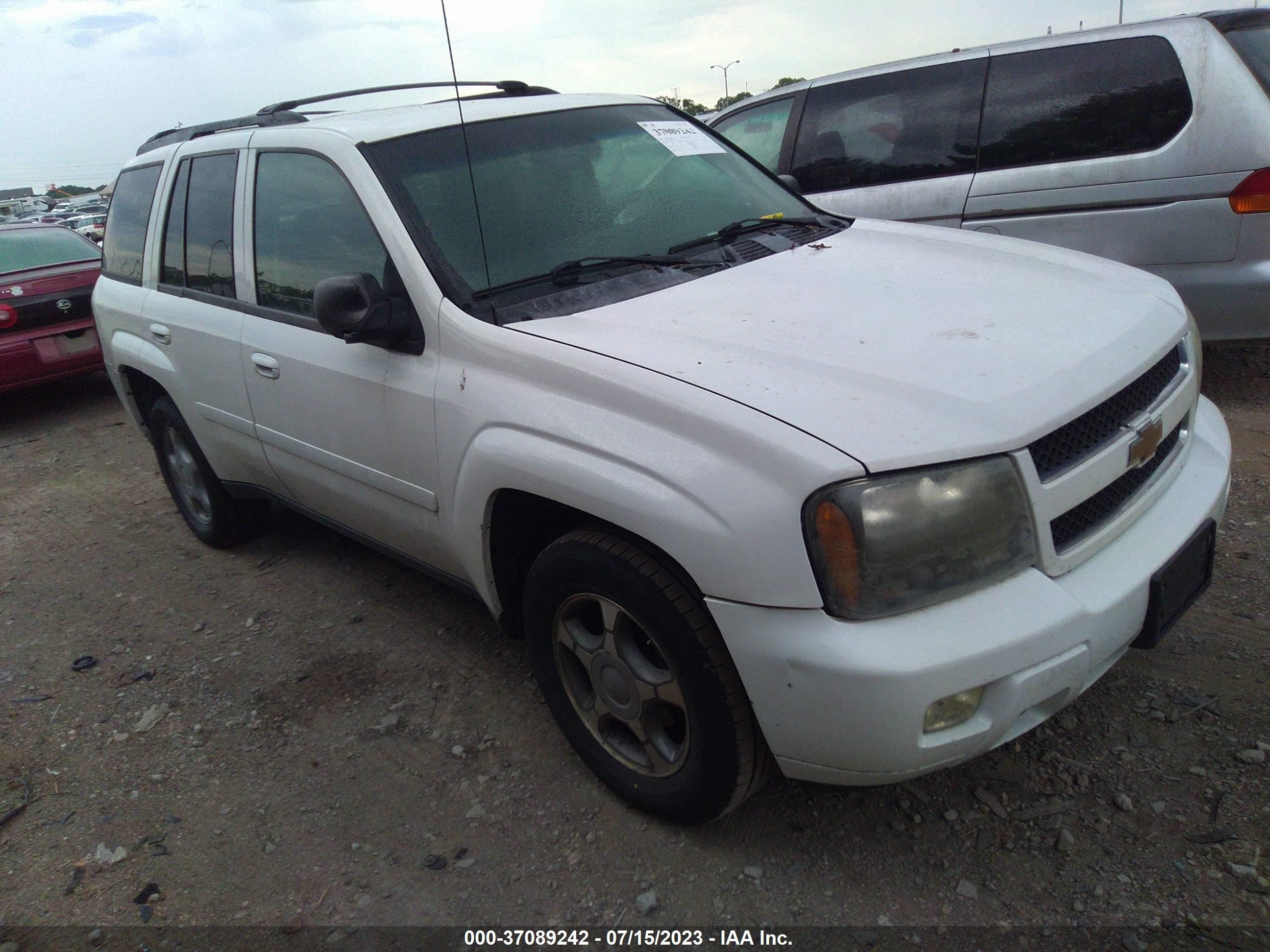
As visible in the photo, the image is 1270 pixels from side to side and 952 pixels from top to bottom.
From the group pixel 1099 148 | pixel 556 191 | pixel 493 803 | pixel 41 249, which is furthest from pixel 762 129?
pixel 41 249

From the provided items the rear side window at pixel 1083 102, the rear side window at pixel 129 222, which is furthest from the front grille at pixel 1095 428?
the rear side window at pixel 129 222

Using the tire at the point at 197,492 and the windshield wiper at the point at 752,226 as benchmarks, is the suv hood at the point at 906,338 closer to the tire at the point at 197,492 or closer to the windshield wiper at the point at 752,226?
the windshield wiper at the point at 752,226

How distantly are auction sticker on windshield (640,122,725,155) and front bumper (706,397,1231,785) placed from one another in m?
1.93

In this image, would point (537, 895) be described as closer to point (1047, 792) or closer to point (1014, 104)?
point (1047, 792)

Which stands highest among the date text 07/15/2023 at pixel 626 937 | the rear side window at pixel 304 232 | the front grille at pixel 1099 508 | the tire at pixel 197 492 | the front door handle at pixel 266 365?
the rear side window at pixel 304 232

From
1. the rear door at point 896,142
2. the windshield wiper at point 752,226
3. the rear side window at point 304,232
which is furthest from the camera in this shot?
the rear door at point 896,142

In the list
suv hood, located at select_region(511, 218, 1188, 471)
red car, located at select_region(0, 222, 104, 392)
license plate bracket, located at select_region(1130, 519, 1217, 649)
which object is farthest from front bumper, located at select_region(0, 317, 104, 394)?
license plate bracket, located at select_region(1130, 519, 1217, 649)

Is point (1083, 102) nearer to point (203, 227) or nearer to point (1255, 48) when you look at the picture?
point (1255, 48)

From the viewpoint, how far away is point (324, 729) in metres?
3.01

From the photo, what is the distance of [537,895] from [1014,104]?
4.39 metres

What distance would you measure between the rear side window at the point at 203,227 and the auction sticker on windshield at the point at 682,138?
1515 mm

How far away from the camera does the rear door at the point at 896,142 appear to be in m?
5.02

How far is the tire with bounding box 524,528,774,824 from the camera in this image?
2053 mm

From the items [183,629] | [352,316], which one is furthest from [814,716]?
[183,629]
